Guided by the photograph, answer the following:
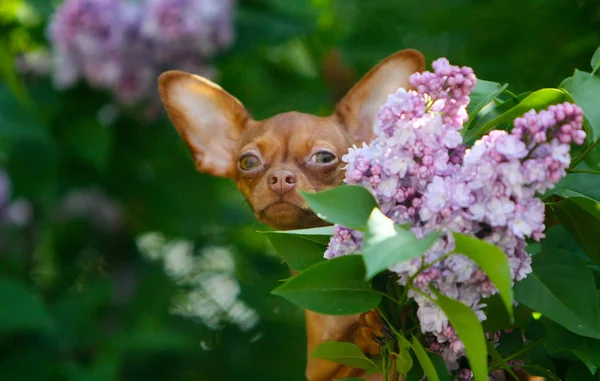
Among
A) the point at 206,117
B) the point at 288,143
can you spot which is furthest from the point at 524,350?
the point at 206,117

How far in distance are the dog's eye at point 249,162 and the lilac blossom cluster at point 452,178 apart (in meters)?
0.60

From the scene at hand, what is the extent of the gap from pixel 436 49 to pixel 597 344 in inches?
74.8

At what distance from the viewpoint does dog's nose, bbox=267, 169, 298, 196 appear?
170cm

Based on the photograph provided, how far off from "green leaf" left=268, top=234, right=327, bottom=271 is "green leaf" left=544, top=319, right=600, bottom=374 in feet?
1.02

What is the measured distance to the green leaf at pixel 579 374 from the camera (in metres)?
1.39

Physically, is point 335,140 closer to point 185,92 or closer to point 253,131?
point 253,131

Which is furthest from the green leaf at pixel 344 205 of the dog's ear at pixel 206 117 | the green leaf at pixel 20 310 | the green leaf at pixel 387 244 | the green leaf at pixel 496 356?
the green leaf at pixel 20 310

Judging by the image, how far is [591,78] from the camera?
4.37 feet

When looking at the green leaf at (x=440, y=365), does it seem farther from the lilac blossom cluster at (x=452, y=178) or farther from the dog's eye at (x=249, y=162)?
the dog's eye at (x=249, y=162)

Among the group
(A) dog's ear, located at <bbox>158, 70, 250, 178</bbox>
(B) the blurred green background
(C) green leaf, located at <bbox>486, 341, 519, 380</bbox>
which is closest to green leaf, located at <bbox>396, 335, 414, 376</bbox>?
(C) green leaf, located at <bbox>486, 341, 519, 380</bbox>

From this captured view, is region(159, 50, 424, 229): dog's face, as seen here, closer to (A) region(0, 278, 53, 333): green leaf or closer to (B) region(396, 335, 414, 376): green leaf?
(B) region(396, 335, 414, 376): green leaf

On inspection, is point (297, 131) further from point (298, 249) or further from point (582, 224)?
point (582, 224)

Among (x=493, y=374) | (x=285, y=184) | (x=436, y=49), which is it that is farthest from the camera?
(x=436, y=49)

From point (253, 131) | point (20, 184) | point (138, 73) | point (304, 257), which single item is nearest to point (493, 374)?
point (304, 257)
